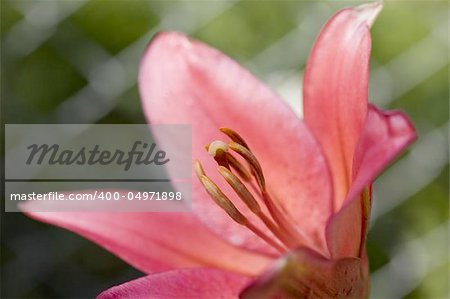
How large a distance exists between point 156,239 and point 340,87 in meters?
0.11

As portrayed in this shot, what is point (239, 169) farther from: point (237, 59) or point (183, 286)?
point (237, 59)

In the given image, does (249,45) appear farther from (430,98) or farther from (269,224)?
(269,224)

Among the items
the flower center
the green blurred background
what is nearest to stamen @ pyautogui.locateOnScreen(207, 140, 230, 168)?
the flower center

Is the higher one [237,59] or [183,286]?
[237,59]

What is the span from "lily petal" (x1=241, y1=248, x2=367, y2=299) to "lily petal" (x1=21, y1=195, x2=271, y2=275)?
0.07 metres

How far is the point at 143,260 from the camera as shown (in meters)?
0.42

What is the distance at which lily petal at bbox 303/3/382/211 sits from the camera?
1.24 ft

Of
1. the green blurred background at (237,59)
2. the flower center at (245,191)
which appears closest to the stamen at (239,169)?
the flower center at (245,191)

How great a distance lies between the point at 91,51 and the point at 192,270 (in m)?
0.80

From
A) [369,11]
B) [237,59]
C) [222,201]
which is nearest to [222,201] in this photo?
[222,201]

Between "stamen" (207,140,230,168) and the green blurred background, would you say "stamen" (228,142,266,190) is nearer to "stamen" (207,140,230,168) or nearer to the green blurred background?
"stamen" (207,140,230,168)

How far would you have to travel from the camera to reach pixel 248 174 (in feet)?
1.41

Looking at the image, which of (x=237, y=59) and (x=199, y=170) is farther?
(x=237, y=59)

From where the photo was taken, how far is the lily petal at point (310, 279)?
29cm
